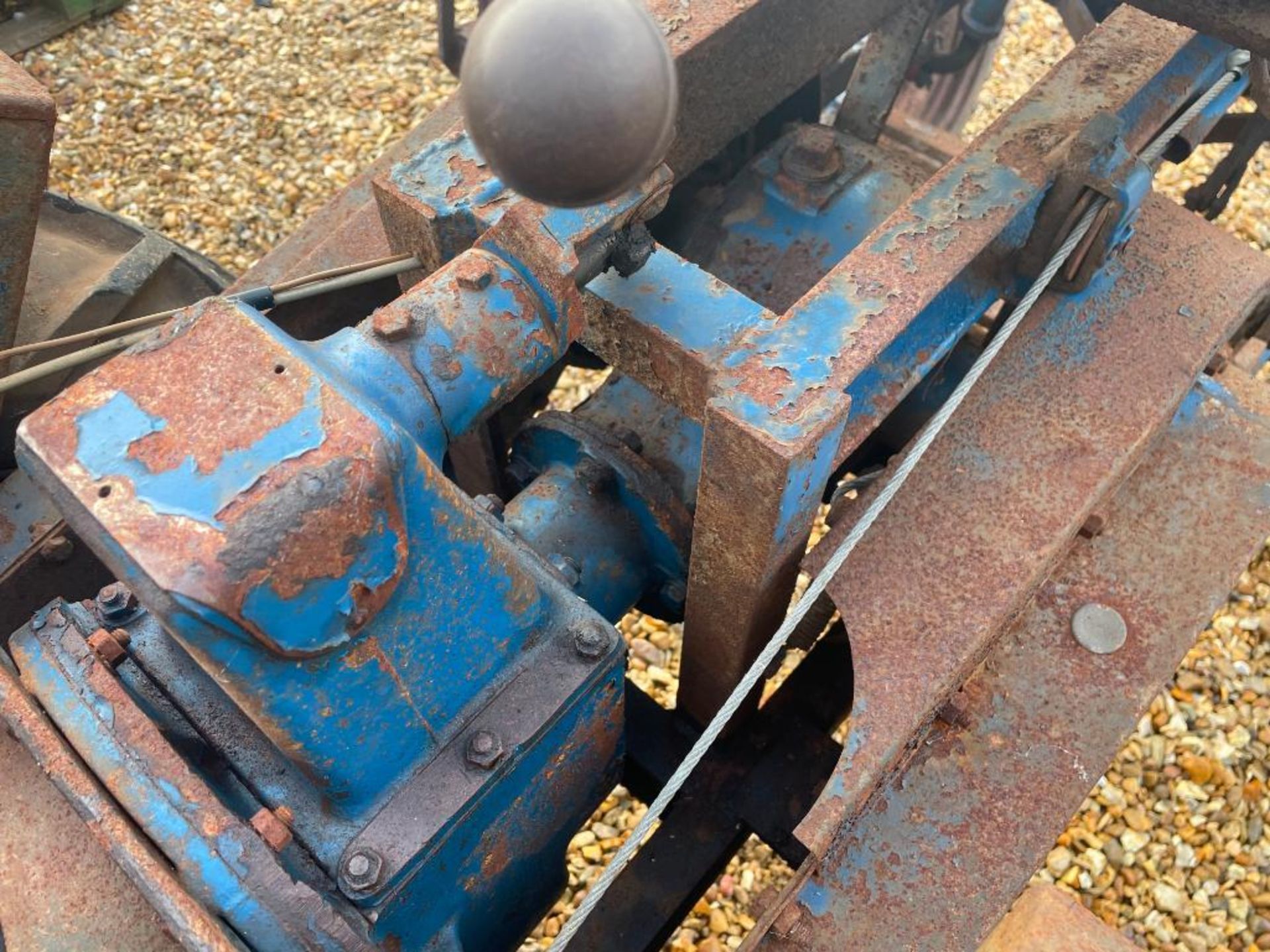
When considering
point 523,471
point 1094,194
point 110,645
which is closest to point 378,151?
point 523,471

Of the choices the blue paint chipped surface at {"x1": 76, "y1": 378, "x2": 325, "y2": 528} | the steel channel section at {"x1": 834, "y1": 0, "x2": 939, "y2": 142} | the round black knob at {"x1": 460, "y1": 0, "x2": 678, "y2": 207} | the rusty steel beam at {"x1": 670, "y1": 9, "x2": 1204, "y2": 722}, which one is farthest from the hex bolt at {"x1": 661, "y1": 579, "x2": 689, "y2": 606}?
the steel channel section at {"x1": 834, "y1": 0, "x2": 939, "y2": 142}

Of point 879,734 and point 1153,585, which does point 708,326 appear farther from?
point 1153,585

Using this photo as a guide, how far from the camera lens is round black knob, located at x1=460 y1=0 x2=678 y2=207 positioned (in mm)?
776

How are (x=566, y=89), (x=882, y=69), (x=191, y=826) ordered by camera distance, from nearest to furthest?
(x=566, y=89)
(x=191, y=826)
(x=882, y=69)

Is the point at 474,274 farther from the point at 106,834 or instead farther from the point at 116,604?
the point at 106,834

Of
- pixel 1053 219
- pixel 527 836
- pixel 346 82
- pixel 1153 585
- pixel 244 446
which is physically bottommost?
pixel 346 82

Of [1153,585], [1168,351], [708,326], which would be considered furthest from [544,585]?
[1168,351]

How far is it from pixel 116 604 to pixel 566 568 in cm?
63

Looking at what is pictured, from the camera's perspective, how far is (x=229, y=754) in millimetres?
1257

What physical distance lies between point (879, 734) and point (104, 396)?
3.43 feet

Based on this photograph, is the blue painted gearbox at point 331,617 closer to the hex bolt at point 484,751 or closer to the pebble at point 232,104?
the hex bolt at point 484,751

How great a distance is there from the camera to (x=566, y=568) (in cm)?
159

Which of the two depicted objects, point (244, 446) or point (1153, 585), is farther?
point (1153, 585)

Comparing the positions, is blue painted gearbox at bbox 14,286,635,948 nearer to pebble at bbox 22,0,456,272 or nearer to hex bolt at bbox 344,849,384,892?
hex bolt at bbox 344,849,384,892
